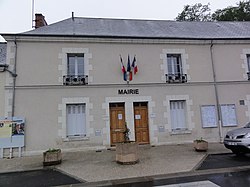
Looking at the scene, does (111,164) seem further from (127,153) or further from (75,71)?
(75,71)

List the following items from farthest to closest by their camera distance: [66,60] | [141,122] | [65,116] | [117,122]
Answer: [141,122], [117,122], [66,60], [65,116]

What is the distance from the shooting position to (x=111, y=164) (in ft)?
20.1

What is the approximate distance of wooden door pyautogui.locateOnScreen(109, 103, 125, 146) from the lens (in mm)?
8989

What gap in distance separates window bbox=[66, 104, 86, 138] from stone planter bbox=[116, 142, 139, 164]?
10.4ft

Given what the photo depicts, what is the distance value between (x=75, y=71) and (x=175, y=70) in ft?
16.4

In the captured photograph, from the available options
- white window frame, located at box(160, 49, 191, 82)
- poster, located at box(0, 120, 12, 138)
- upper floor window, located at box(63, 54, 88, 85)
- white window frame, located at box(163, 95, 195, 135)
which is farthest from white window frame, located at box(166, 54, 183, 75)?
poster, located at box(0, 120, 12, 138)

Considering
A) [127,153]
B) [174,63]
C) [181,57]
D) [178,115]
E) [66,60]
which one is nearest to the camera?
[127,153]

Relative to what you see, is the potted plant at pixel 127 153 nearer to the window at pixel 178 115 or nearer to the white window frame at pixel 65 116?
the white window frame at pixel 65 116

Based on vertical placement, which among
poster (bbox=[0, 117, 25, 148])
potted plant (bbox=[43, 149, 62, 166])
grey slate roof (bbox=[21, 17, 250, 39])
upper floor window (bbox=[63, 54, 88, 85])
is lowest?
potted plant (bbox=[43, 149, 62, 166])

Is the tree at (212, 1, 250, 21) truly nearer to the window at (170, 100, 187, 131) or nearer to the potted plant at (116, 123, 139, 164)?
the window at (170, 100, 187, 131)

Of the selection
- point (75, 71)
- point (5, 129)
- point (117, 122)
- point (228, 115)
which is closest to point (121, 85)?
point (117, 122)

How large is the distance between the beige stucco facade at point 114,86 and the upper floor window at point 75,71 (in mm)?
245

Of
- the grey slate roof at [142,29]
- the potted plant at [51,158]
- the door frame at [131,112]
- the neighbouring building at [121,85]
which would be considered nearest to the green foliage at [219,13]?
the grey slate roof at [142,29]

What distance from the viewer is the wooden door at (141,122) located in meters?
9.27
